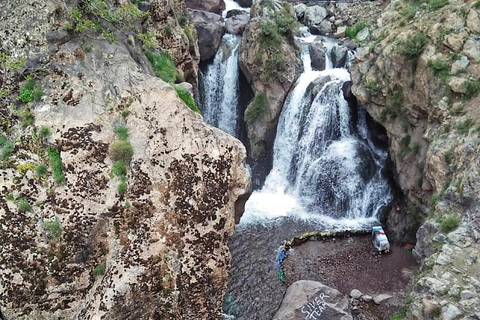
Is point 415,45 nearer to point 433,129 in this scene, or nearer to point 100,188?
point 433,129

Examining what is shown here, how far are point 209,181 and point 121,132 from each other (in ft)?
10.6

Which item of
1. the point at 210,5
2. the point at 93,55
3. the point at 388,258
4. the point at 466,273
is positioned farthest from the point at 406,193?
the point at 210,5

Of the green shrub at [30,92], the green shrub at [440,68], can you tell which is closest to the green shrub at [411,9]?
the green shrub at [440,68]

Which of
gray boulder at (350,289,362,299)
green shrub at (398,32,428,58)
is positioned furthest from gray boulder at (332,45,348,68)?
gray boulder at (350,289,362,299)

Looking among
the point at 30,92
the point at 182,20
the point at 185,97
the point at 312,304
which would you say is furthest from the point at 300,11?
the point at 30,92

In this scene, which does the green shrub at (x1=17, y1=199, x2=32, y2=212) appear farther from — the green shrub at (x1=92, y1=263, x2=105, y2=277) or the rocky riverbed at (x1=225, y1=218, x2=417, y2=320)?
the rocky riverbed at (x1=225, y1=218, x2=417, y2=320)

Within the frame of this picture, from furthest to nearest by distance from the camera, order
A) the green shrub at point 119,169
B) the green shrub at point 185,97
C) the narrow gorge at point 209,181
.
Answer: the green shrub at point 185,97
the green shrub at point 119,169
the narrow gorge at point 209,181

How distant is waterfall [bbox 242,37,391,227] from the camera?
23906 millimetres

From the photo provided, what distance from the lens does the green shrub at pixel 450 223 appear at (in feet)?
44.9

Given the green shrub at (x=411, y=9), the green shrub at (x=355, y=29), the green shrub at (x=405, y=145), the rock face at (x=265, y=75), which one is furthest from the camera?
the green shrub at (x=355, y=29)

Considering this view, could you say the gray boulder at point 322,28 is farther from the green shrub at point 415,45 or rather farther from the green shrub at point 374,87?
the green shrub at point 415,45

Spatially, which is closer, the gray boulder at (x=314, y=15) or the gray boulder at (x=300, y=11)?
the gray boulder at (x=314, y=15)

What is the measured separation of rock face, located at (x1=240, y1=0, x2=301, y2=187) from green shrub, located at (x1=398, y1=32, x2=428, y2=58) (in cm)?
876

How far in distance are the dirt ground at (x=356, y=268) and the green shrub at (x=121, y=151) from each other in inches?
396
